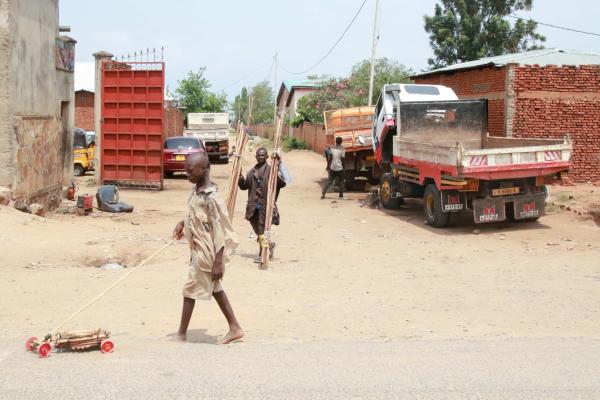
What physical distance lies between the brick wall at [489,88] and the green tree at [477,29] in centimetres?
1771

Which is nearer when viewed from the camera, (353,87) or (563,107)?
(563,107)

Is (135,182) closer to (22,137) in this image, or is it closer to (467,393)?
(22,137)

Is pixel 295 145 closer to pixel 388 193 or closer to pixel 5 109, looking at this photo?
pixel 388 193

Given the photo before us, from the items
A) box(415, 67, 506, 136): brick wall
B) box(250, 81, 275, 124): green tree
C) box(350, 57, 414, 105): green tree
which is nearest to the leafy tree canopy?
box(350, 57, 414, 105): green tree

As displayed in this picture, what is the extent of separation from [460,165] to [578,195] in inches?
225

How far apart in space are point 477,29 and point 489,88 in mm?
21184

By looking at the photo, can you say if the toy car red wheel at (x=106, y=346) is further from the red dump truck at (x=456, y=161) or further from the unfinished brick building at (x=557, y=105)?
the unfinished brick building at (x=557, y=105)

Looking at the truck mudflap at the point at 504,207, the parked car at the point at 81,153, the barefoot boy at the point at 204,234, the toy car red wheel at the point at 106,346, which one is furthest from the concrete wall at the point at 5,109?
the parked car at the point at 81,153

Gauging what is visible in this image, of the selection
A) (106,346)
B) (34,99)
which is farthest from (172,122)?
(106,346)

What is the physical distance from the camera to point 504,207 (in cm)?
1396

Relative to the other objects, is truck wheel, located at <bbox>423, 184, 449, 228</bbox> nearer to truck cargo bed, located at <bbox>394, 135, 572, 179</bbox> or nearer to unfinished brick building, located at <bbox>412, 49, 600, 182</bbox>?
truck cargo bed, located at <bbox>394, 135, 572, 179</bbox>

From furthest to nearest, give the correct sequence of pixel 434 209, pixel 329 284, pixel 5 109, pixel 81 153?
pixel 81 153 < pixel 434 209 < pixel 5 109 < pixel 329 284

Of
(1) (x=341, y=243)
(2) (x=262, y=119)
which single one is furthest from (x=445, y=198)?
(2) (x=262, y=119)

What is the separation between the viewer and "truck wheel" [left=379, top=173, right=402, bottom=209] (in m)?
17.9
